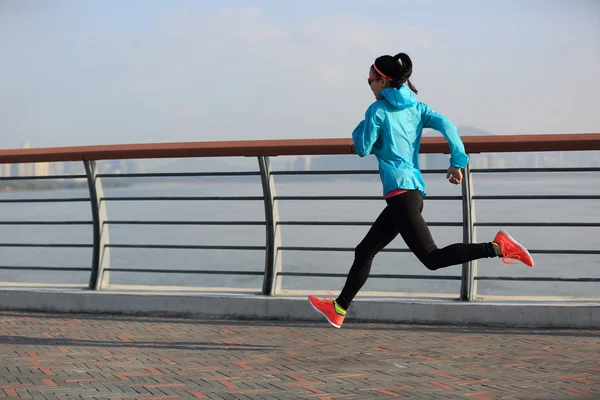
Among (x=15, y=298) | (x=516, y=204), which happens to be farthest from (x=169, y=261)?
(x=516, y=204)

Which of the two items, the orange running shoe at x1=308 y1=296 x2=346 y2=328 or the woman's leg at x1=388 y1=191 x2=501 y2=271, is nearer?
the woman's leg at x1=388 y1=191 x2=501 y2=271

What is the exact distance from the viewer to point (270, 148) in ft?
21.0

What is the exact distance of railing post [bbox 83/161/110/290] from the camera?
23.4 feet

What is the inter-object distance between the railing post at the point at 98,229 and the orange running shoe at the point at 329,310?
7.66 ft

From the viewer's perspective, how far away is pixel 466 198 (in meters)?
6.30

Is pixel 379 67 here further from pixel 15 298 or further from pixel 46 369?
pixel 15 298

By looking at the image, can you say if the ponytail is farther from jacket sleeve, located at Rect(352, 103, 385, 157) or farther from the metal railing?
the metal railing

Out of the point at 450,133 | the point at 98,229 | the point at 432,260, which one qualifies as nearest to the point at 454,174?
the point at 450,133

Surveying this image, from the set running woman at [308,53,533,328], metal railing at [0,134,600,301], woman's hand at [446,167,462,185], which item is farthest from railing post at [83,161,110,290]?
woman's hand at [446,167,462,185]

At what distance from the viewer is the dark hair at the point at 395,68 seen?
5238mm

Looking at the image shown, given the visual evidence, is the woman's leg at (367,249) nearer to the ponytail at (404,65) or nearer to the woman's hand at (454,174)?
the woman's hand at (454,174)

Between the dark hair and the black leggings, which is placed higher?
the dark hair

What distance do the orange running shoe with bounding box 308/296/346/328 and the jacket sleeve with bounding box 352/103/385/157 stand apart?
1020 millimetres

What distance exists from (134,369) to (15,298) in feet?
9.31
